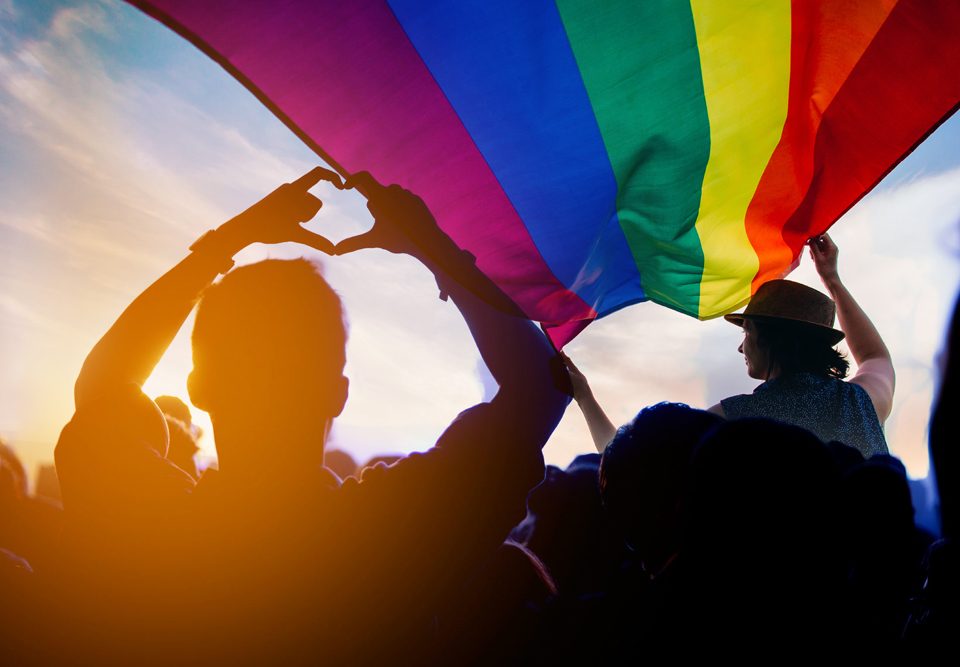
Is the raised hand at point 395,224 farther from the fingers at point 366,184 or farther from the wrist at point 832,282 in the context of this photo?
the wrist at point 832,282

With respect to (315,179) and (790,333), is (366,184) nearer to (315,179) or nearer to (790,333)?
(315,179)

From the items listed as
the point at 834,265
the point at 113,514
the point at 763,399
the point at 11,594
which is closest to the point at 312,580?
the point at 113,514

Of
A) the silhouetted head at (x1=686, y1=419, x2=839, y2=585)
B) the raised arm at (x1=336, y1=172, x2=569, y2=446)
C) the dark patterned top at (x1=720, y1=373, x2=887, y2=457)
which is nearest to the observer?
the silhouetted head at (x1=686, y1=419, x2=839, y2=585)

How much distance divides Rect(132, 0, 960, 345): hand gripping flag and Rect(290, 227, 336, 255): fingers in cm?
84

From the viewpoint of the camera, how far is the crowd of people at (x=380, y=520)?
2.82ft

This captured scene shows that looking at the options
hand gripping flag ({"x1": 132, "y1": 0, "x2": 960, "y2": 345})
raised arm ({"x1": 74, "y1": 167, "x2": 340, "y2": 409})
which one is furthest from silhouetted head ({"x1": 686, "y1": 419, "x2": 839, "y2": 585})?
hand gripping flag ({"x1": 132, "y1": 0, "x2": 960, "y2": 345})

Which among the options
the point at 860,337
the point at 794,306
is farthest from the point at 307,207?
the point at 860,337

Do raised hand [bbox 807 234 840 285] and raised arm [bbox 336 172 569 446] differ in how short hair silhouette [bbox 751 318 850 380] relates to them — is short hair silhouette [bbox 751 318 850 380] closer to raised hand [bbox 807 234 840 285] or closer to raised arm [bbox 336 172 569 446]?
raised hand [bbox 807 234 840 285]

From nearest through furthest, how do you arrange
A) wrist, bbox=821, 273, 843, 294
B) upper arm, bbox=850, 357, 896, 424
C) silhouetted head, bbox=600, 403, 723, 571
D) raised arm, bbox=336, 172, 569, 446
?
raised arm, bbox=336, 172, 569, 446
silhouetted head, bbox=600, 403, 723, 571
upper arm, bbox=850, 357, 896, 424
wrist, bbox=821, 273, 843, 294

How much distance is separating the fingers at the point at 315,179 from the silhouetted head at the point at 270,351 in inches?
6.8

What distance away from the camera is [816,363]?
96.2 inches

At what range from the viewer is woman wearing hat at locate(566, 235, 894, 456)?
86.9 inches

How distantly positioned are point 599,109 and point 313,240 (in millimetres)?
1389

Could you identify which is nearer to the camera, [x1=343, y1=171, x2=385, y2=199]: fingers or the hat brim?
[x1=343, y1=171, x2=385, y2=199]: fingers
